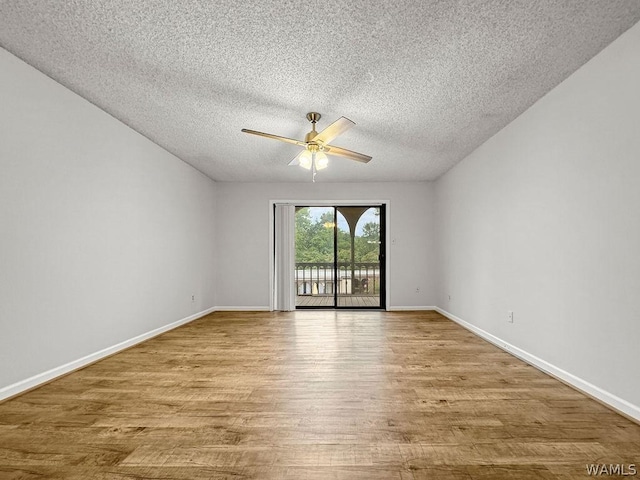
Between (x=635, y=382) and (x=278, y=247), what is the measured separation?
5080 mm

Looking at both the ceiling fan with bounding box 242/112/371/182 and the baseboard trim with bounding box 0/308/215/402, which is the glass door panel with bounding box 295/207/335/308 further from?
the baseboard trim with bounding box 0/308/215/402

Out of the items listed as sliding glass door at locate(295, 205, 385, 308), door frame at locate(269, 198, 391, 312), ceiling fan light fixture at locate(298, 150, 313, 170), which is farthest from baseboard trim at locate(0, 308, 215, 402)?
sliding glass door at locate(295, 205, 385, 308)

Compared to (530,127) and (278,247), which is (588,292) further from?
(278,247)

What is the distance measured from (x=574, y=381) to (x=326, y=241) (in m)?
5.01

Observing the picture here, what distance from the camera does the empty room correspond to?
1761 millimetres

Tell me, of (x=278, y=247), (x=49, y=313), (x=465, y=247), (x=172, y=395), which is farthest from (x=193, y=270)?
(x=465, y=247)

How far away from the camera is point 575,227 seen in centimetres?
247

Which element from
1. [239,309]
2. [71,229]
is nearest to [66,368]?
[71,229]

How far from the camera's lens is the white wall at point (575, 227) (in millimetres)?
2027

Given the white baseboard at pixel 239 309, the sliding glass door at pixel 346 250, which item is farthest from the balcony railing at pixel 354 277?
the white baseboard at pixel 239 309

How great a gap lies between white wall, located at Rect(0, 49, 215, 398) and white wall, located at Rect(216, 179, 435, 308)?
178 centimetres

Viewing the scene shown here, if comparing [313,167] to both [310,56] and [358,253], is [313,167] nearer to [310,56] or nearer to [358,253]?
[310,56]

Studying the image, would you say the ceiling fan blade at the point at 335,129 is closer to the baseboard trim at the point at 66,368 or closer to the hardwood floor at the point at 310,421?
the hardwood floor at the point at 310,421

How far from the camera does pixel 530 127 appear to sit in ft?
10.1
